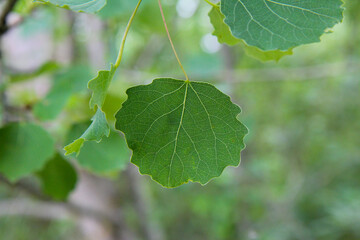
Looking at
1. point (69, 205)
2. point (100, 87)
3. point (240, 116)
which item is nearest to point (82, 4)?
point (100, 87)

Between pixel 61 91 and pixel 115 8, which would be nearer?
pixel 61 91

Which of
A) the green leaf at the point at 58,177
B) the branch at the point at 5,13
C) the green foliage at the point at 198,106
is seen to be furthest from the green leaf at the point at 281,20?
the green leaf at the point at 58,177

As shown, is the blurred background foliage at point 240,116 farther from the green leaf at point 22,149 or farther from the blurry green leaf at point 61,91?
the green leaf at point 22,149

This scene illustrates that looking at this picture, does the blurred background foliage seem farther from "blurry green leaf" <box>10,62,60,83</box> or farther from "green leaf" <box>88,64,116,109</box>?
"green leaf" <box>88,64,116,109</box>

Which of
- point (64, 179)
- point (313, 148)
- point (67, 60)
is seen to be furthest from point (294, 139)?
point (64, 179)

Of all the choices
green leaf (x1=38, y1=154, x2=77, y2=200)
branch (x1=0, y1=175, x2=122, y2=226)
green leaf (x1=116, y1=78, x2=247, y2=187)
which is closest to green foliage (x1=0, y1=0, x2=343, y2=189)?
green leaf (x1=116, y1=78, x2=247, y2=187)

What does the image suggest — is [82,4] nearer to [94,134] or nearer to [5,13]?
[94,134]

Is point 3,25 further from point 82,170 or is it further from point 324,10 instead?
point 82,170

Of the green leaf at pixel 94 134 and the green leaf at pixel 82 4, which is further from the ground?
the green leaf at pixel 82 4
